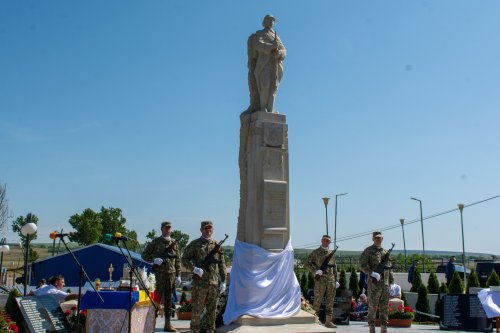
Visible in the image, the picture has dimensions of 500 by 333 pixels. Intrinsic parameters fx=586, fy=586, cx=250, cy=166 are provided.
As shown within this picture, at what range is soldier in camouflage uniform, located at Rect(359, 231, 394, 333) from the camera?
11.6 metres

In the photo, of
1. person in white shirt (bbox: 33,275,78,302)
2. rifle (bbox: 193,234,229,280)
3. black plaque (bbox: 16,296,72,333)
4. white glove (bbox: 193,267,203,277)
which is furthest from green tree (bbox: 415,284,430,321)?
black plaque (bbox: 16,296,72,333)

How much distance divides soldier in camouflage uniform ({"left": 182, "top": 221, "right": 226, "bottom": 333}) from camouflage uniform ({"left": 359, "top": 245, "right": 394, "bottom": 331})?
312 cm

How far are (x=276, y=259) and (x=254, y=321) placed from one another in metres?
1.34

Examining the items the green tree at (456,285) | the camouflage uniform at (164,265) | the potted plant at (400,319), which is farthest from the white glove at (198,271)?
the green tree at (456,285)

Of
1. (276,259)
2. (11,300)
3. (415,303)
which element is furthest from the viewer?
(415,303)

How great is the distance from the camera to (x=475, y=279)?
21219 millimetres

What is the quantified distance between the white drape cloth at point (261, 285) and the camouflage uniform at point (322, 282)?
216 centimetres

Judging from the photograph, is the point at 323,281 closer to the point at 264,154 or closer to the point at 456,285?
the point at 264,154

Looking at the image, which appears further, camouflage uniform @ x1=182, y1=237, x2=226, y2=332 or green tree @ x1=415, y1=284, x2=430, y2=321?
green tree @ x1=415, y1=284, x2=430, y2=321

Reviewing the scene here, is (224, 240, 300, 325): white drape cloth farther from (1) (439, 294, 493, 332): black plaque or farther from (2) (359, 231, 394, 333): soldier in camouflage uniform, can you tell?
(1) (439, 294, 493, 332): black plaque

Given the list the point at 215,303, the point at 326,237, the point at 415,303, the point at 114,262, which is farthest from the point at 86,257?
the point at 215,303

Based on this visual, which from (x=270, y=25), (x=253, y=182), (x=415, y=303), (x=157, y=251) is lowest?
(x=415, y=303)

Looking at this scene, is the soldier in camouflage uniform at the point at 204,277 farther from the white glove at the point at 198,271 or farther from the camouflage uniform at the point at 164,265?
the camouflage uniform at the point at 164,265

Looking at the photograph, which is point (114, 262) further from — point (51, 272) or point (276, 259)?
point (276, 259)
